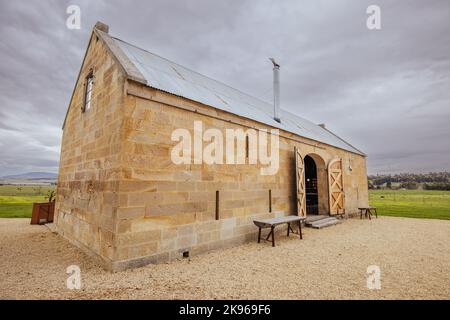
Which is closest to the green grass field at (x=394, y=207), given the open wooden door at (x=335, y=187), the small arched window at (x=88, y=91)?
the open wooden door at (x=335, y=187)

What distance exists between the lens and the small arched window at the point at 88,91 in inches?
262

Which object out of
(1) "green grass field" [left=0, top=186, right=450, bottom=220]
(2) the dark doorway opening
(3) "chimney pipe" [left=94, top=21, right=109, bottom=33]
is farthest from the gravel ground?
(1) "green grass field" [left=0, top=186, right=450, bottom=220]

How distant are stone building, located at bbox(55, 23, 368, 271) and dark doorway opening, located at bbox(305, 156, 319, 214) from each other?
15.8 feet

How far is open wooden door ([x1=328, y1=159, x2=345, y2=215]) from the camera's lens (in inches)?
425

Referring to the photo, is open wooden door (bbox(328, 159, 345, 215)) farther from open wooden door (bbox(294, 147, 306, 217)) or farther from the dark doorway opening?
open wooden door (bbox(294, 147, 306, 217))

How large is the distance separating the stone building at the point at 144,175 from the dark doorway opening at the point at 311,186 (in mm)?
4831

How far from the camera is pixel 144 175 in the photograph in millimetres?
4734

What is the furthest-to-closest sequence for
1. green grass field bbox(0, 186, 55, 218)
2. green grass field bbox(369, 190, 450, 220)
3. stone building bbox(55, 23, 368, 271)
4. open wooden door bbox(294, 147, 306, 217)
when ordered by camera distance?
green grass field bbox(369, 190, 450, 220) < green grass field bbox(0, 186, 55, 218) < open wooden door bbox(294, 147, 306, 217) < stone building bbox(55, 23, 368, 271)

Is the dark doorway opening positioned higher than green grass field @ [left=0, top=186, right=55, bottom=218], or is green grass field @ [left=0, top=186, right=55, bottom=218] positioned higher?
the dark doorway opening

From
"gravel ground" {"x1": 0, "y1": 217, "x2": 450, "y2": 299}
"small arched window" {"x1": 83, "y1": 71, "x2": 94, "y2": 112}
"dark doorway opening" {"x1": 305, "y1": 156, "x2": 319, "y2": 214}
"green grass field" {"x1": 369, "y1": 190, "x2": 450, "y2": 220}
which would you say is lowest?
"green grass field" {"x1": 369, "y1": 190, "x2": 450, "y2": 220}

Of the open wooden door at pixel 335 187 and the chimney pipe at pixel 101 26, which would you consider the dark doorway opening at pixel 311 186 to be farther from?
the chimney pipe at pixel 101 26

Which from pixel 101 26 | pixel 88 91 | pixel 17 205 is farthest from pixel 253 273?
pixel 17 205

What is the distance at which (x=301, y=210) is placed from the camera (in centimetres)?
887
